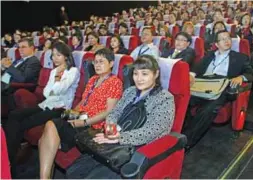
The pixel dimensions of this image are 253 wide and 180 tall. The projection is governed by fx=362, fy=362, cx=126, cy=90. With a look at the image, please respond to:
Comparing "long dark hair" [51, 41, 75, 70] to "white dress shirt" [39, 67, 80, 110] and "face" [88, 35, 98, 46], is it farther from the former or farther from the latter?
"face" [88, 35, 98, 46]

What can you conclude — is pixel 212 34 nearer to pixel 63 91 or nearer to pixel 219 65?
pixel 219 65

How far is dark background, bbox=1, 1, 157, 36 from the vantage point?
8.92 m

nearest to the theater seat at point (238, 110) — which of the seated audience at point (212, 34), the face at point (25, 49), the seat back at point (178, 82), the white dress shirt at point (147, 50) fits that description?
the seat back at point (178, 82)

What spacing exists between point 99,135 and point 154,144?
30 centimetres

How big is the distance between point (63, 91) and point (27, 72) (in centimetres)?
70

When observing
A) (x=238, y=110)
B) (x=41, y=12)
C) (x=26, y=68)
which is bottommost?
(x=238, y=110)

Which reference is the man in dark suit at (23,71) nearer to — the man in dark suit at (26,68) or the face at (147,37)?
the man in dark suit at (26,68)

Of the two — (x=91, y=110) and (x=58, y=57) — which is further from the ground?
(x=58, y=57)

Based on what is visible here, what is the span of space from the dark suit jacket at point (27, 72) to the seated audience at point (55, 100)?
50cm

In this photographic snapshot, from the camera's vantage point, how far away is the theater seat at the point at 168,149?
5.13 feet

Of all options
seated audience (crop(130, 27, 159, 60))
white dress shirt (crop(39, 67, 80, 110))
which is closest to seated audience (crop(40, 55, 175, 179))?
white dress shirt (crop(39, 67, 80, 110))

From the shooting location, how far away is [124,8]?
12445mm

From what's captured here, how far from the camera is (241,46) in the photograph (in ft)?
10.1

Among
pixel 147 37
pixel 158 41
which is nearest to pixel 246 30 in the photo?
pixel 158 41
